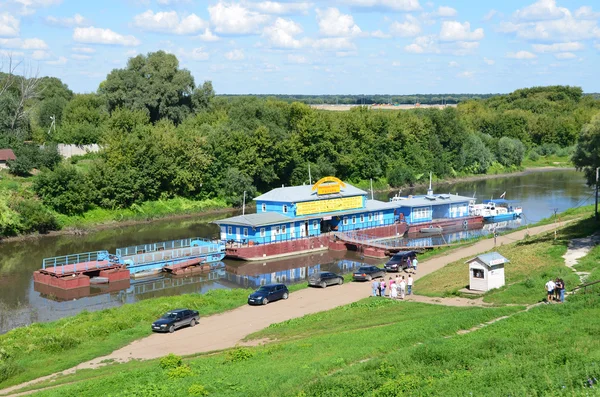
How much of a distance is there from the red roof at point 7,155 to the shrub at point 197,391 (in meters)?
73.8

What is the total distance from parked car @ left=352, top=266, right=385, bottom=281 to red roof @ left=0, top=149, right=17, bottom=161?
57415 mm

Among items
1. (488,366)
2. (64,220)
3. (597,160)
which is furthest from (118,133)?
(488,366)

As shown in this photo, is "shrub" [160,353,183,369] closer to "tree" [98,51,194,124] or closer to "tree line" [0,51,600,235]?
"tree line" [0,51,600,235]

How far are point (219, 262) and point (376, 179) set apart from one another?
6101 centimetres

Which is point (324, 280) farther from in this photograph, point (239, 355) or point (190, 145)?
point (190, 145)

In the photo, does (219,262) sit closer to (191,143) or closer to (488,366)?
(191,143)

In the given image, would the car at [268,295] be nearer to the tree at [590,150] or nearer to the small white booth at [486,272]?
the small white booth at [486,272]

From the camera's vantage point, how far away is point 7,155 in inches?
3543

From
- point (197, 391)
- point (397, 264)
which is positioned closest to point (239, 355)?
point (197, 391)

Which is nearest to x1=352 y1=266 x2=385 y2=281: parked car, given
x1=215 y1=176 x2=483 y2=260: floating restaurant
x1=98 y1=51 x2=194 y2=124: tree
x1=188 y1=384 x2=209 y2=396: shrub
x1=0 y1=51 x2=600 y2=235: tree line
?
x1=215 y1=176 x2=483 y2=260: floating restaurant

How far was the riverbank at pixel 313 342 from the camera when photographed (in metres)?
24.2

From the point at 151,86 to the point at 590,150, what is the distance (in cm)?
7779

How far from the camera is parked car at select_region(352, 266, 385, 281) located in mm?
50062

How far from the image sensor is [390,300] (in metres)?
40.3
